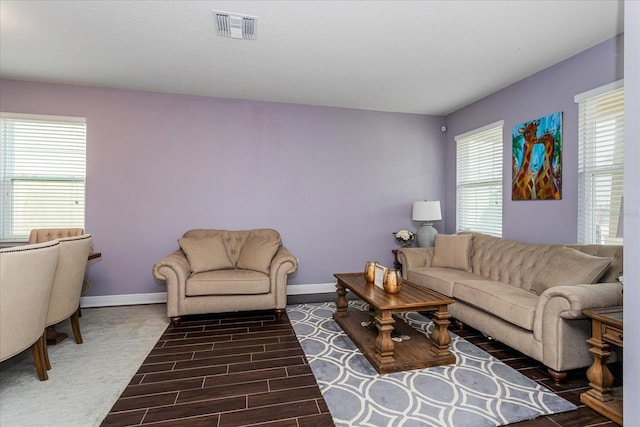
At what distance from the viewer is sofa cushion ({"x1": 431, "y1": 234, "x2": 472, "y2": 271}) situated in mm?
3717

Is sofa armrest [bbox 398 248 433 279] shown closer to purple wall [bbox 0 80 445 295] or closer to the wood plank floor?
purple wall [bbox 0 80 445 295]

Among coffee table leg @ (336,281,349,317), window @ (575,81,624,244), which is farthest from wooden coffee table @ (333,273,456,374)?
window @ (575,81,624,244)

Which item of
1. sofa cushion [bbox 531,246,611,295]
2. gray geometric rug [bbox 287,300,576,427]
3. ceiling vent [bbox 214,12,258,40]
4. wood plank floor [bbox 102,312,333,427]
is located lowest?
wood plank floor [bbox 102,312,333,427]

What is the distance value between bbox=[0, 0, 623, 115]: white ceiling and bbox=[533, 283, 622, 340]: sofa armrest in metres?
1.96

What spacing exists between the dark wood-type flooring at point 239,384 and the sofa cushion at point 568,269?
63 cm

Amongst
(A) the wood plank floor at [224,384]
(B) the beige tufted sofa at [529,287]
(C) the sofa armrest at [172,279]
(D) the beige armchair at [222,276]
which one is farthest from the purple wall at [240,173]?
(A) the wood plank floor at [224,384]

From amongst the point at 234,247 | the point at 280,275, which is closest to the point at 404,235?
the point at 280,275

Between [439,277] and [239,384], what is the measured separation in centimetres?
218

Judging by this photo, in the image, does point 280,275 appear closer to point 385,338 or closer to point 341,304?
point 341,304

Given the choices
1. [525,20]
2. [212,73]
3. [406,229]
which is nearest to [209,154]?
[212,73]

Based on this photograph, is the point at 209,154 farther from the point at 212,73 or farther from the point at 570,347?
the point at 570,347

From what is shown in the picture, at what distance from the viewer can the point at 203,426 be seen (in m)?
1.72

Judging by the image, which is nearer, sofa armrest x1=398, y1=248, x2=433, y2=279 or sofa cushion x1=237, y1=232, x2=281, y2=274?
sofa cushion x1=237, y1=232, x2=281, y2=274

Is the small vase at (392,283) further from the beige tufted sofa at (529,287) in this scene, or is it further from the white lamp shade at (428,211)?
the white lamp shade at (428,211)
